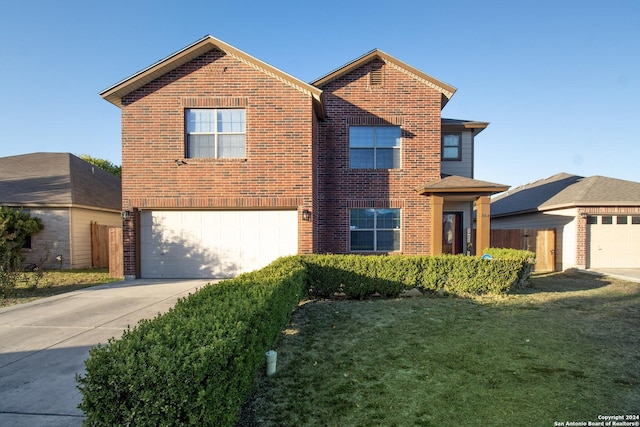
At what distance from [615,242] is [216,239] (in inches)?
641

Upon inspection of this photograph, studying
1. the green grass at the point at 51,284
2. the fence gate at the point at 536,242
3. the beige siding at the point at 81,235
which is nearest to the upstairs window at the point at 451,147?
the fence gate at the point at 536,242

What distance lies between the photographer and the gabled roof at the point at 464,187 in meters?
10.8

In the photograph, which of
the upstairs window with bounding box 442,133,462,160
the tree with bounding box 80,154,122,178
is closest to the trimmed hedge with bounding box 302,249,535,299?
the upstairs window with bounding box 442,133,462,160

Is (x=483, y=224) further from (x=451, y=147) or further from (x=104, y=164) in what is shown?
(x=104, y=164)

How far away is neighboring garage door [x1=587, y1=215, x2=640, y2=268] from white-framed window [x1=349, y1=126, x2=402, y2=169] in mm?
9108

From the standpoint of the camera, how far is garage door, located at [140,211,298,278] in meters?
10.6

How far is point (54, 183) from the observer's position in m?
15.3

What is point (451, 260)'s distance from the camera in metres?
8.64

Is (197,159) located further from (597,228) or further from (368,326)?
(597,228)

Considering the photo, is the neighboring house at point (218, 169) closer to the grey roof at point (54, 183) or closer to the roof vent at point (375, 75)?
the roof vent at point (375, 75)

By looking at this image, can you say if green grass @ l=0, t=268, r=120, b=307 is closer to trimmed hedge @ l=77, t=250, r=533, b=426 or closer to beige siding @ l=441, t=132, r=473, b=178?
trimmed hedge @ l=77, t=250, r=533, b=426

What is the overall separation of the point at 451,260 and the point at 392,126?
5.85m

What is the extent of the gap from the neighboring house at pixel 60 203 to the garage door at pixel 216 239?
533 cm

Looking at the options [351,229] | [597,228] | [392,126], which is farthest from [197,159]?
[597,228]
